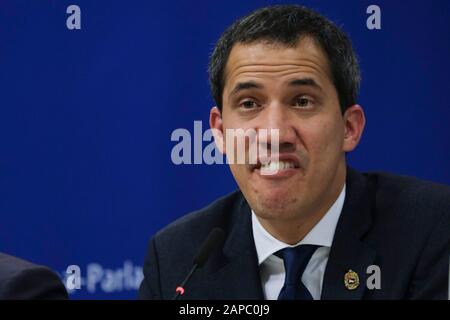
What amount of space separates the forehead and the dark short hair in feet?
0.05

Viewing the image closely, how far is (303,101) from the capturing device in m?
2.03

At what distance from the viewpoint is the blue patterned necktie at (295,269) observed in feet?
6.39

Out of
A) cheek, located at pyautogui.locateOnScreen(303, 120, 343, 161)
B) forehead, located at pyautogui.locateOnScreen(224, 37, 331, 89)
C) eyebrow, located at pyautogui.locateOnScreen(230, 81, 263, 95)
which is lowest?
cheek, located at pyautogui.locateOnScreen(303, 120, 343, 161)

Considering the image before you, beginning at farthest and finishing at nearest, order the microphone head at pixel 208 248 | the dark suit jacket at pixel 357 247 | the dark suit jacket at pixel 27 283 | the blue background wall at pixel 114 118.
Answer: the blue background wall at pixel 114 118
the dark suit jacket at pixel 357 247
the microphone head at pixel 208 248
the dark suit jacket at pixel 27 283

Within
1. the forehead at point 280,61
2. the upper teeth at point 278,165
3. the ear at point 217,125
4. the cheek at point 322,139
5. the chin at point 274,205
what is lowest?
the chin at point 274,205

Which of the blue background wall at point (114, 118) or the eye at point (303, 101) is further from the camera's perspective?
the blue background wall at point (114, 118)

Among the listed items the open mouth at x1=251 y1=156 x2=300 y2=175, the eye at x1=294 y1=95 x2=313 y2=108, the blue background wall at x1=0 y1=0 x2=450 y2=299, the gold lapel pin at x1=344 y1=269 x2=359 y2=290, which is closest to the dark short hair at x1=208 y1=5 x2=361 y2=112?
the eye at x1=294 y1=95 x2=313 y2=108

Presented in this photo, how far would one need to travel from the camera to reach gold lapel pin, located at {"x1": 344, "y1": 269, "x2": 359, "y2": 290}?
194 cm

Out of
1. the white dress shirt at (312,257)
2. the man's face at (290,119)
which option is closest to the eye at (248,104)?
the man's face at (290,119)

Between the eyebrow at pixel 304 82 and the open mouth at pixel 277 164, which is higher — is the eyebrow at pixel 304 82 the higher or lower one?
the higher one

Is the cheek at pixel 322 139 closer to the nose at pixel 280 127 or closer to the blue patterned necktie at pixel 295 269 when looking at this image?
the nose at pixel 280 127

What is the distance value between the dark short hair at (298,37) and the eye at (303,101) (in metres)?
0.11

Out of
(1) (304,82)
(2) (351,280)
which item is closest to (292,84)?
(1) (304,82)

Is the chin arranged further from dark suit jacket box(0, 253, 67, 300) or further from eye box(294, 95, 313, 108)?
dark suit jacket box(0, 253, 67, 300)
